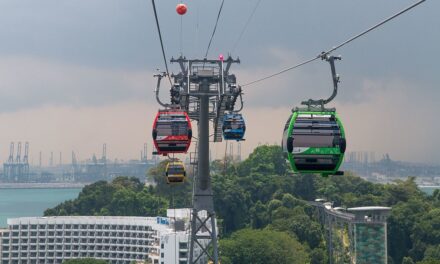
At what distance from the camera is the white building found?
403 ft

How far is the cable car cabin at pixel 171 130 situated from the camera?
27016 millimetres

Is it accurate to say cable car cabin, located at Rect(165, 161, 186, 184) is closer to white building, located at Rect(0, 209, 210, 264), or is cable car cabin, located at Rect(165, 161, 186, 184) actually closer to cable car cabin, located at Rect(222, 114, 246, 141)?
cable car cabin, located at Rect(222, 114, 246, 141)

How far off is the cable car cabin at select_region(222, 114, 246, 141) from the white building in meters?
75.6

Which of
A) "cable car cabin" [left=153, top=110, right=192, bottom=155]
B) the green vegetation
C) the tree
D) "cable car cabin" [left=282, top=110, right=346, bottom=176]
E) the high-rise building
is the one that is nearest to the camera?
"cable car cabin" [left=282, top=110, right=346, bottom=176]

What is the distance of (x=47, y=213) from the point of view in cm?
14875

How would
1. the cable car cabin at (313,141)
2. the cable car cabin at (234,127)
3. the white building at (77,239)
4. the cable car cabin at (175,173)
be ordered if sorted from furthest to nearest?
the white building at (77,239)
the cable car cabin at (175,173)
the cable car cabin at (234,127)
the cable car cabin at (313,141)

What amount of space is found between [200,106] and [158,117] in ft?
13.2

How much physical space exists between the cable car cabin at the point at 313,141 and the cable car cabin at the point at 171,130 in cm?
806

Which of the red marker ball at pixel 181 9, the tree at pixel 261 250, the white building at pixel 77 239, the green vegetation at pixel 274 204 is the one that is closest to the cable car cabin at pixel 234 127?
the red marker ball at pixel 181 9

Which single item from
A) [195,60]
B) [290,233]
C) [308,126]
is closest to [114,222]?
[290,233]

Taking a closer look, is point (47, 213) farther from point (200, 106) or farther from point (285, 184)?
point (200, 106)

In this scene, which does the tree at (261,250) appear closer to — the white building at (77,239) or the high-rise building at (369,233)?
the high-rise building at (369,233)

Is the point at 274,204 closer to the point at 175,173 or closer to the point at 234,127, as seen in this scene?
the point at 175,173

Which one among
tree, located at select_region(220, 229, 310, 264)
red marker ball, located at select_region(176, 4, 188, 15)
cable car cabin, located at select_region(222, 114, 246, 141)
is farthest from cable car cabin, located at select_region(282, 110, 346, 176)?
tree, located at select_region(220, 229, 310, 264)
